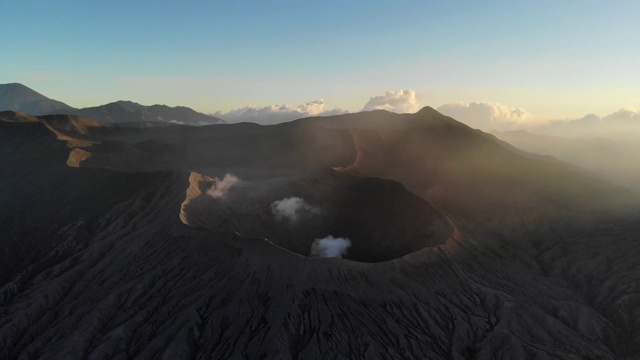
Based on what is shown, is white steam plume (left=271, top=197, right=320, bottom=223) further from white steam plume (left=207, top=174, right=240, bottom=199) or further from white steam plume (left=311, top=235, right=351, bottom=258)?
white steam plume (left=207, top=174, right=240, bottom=199)

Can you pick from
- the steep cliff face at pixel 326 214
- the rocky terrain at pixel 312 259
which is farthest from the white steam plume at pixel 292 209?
the rocky terrain at pixel 312 259

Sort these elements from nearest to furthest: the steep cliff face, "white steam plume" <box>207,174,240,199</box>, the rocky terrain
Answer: the rocky terrain → the steep cliff face → "white steam plume" <box>207,174,240,199</box>

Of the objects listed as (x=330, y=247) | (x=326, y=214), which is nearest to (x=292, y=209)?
(x=326, y=214)

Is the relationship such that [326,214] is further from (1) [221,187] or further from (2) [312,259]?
(2) [312,259]

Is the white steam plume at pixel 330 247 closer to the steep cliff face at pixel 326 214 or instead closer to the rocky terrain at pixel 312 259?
the steep cliff face at pixel 326 214

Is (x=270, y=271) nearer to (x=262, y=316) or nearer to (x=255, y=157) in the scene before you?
(x=262, y=316)

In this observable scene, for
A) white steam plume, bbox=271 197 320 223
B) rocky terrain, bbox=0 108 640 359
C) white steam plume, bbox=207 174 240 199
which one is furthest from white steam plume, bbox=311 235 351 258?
white steam plume, bbox=207 174 240 199
